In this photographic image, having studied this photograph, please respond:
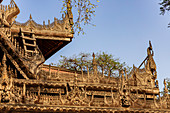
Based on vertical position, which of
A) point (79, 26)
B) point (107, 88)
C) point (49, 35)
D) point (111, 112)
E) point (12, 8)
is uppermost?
point (12, 8)

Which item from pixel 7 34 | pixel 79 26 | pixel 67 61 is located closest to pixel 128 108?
pixel 79 26

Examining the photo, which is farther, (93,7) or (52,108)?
(52,108)

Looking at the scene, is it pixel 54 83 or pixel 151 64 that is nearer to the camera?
pixel 54 83

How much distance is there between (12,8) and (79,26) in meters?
11.8

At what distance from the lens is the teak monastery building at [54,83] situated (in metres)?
14.5

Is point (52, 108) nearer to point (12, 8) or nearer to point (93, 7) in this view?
point (93, 7)

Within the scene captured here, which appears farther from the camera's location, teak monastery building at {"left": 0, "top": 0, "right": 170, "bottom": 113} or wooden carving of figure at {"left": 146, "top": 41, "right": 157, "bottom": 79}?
wooden carving of figure at {"left": 146, "top": 41, "right": 157, "bottom": 79}

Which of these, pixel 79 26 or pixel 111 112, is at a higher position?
pixel 79 26

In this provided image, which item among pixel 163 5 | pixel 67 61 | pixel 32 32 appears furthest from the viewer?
pixel 67 61

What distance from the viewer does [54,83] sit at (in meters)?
18.3

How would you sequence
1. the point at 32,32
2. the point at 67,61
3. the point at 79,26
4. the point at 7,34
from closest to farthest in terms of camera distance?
the point at 79,26 < the point at 7,34 < the point at 32,32 < the point at 67,61

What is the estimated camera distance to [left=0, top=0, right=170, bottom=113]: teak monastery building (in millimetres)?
14453

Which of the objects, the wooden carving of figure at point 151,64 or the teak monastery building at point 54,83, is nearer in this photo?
the teak monastery building at point 54,83

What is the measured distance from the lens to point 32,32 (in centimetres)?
2252
